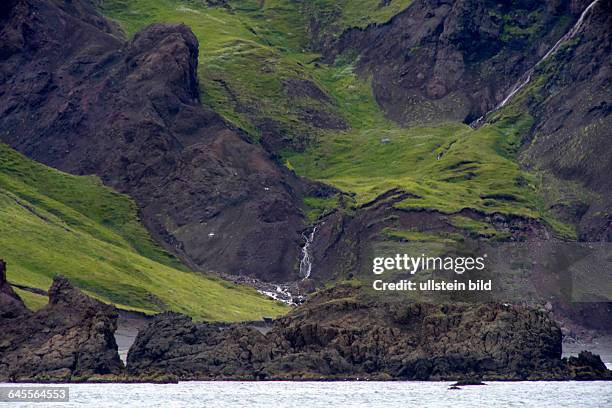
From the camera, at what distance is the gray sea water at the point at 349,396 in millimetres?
176250

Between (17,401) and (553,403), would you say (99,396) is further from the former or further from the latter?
(553,403)

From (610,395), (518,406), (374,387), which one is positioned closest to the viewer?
(518,406)

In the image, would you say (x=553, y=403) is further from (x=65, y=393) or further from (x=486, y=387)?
(x=65, y=393)

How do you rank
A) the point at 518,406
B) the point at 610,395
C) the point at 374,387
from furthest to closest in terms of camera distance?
1. the point at 374,387
2. the point at 610,395
3. the point at 518,406

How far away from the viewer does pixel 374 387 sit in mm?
198000

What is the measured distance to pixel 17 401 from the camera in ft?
589

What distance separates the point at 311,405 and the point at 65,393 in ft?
97.9

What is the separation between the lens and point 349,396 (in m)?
187

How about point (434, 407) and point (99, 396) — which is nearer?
point (434, 407)

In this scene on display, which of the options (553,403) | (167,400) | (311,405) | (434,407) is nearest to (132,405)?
(167,400)

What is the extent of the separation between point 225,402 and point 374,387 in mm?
24478

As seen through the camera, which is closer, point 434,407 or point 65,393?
point 434,407

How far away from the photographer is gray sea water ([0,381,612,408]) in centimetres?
17625

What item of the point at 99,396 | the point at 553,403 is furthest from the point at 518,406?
the point at 99,396
